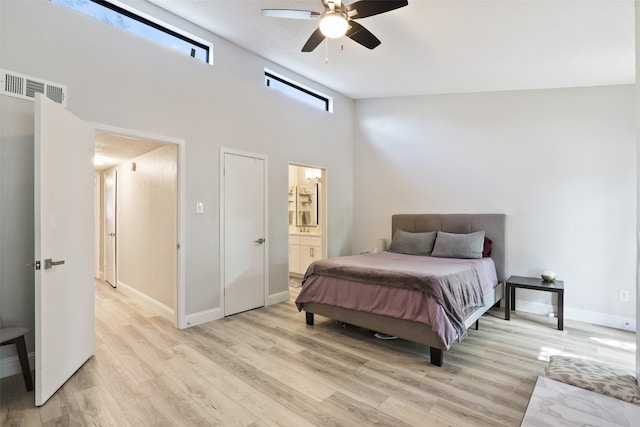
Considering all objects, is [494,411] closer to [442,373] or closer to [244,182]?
[442,373]

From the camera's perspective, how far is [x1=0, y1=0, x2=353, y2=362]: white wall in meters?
2.45

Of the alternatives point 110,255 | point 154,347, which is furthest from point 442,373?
point 110,255

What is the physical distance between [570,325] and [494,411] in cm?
253

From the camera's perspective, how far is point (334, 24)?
243cm

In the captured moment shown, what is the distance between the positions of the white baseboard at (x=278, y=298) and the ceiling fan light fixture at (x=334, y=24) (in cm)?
334

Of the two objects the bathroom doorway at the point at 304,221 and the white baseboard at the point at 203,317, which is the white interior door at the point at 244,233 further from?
the bathroom doorway at the point at 304,221

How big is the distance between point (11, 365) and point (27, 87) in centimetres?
216

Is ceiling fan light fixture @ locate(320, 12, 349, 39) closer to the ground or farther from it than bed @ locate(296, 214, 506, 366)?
farther from it

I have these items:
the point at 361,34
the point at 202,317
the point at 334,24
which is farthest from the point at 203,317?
the point at 361,34

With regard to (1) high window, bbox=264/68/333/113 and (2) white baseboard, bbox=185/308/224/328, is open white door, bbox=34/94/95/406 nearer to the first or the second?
(2) white baseboard, bbox=185/308/224/328

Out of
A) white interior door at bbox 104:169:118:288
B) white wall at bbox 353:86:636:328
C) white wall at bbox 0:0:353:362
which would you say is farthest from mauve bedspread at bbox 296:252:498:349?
white interior door at bbox 104:169:118:288

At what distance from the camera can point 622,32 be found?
291 centimetres

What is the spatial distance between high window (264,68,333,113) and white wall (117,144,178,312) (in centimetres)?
175

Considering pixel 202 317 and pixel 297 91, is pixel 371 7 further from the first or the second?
pixel 202 317
